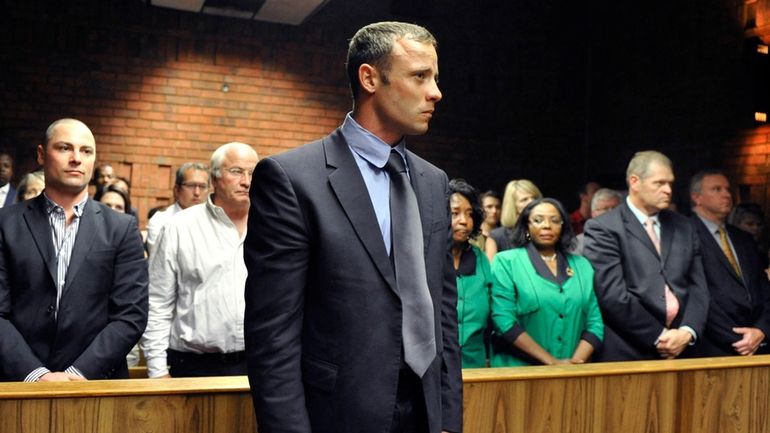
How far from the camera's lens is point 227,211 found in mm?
2721

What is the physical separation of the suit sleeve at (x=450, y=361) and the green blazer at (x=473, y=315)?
143 cm

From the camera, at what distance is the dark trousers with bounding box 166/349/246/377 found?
2.56m

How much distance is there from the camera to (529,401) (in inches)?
86.9

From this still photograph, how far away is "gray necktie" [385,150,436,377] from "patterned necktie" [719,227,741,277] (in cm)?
257

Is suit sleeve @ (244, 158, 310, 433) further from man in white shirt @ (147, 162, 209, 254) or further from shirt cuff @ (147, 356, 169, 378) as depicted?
man in white shirt @ (147, 162, 209, 254)

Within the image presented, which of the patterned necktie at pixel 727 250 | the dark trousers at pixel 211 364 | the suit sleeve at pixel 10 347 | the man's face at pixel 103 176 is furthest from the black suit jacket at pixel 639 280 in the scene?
the man's face at pixel 103 176

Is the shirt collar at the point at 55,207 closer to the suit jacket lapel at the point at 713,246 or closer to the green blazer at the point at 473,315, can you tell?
the green blazer at the point at 473,315

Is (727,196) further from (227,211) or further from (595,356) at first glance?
(227,211)

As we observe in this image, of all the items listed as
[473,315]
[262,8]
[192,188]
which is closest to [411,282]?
[473,315]

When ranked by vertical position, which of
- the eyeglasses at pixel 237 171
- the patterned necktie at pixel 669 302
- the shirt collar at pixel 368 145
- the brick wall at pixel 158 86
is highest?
the brick wall at pixel 158 86

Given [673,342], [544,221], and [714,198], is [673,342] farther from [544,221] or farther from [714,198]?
[714,198]

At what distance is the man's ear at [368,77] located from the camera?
148 centimetres

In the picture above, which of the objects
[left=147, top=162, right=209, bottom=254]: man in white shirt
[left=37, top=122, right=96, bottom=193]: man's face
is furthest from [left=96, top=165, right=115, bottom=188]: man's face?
[left=37, top=122, right=96, bottom=193]: man's face

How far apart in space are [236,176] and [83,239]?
0.58 m
